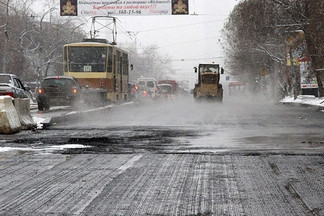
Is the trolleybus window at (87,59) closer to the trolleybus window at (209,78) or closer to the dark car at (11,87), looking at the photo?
the dark car at (11,87)

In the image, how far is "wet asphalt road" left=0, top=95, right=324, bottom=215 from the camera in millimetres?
6406

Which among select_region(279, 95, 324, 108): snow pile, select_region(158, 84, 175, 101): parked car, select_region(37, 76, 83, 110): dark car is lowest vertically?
select_region(158, 84, 175, 101): parked car

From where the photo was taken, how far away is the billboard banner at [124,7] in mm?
45062

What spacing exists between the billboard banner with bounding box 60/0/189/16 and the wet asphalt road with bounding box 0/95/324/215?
101 ft

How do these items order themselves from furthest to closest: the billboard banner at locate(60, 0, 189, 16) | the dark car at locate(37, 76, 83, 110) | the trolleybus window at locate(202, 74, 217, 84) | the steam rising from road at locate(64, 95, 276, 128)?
the trolleybus window at locate(202, 74, 217, 84) → the billboard banner at locate(60, 0, 189, 16) → the dark car at locate(37, 76, 83, 110) → the steam rising from road at locate(64, 95, 276, 128)

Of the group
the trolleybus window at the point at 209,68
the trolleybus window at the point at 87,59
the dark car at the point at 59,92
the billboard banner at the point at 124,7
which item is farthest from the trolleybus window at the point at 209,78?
the dark car at the point at 59,92

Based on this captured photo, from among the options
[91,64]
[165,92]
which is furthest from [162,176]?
[165,92]

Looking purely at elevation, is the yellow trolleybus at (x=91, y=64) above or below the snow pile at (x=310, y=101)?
above

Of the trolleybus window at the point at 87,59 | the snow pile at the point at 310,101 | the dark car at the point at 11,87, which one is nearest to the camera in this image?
the dark car at the point at 11,87

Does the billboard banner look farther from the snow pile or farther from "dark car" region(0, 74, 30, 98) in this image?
"dark car" region(0, 74, 30, 98)

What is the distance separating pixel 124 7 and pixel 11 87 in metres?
21.7

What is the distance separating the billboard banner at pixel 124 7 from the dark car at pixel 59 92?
47.5 feet

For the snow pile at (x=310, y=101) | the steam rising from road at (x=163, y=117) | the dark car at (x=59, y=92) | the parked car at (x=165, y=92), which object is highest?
the dark car at (x=59, y=92)

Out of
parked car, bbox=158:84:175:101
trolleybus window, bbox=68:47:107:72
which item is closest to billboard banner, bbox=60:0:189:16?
trolleybus window, bbox=68:47:107:72
